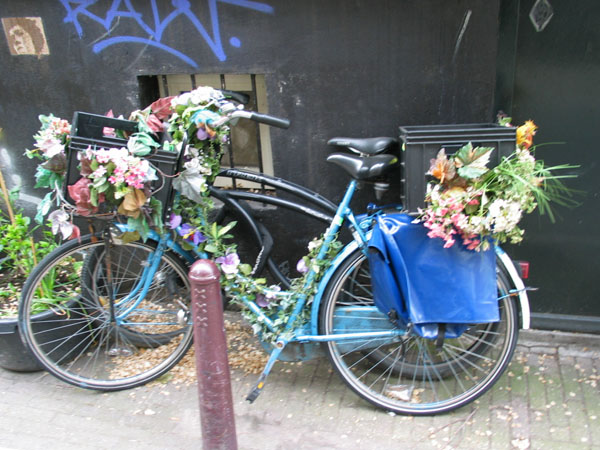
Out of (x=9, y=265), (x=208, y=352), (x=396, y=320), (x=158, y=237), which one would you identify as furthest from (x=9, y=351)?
(x=396, y=320)

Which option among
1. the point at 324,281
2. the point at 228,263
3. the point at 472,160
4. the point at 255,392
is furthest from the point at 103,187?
the point at 472,160

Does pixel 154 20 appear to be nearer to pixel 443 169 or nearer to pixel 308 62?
pixel 308 62

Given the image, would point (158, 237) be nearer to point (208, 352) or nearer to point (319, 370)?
point (208, 352)

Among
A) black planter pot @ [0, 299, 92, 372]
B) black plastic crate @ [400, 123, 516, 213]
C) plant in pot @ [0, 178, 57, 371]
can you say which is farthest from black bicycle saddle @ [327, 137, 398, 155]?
plant in pot @ [0, 178, 57, 371]

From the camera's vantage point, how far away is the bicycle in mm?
2922

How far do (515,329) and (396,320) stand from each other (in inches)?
24.1

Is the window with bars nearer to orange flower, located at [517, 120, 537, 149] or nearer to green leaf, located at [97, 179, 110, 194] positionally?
green leaf, located at [97, 179, 110, 194]

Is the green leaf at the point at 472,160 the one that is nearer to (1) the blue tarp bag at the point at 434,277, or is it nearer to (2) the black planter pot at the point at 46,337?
(1) the blue tarp bag at the point at 434,277

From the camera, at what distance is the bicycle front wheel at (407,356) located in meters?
2.92

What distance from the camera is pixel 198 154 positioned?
2920mm

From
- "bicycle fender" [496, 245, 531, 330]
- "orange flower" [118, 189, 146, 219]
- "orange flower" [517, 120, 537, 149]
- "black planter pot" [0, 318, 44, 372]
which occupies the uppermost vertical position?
"orange flower" [517, 120, 537, 149]

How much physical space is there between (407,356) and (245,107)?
6.50 ft

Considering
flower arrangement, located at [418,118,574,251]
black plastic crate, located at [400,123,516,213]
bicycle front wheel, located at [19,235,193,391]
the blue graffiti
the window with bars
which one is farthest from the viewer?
the window with bars

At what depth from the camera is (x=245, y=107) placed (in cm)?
386
